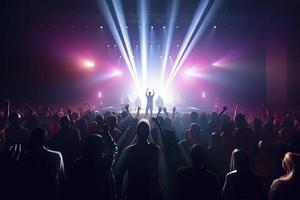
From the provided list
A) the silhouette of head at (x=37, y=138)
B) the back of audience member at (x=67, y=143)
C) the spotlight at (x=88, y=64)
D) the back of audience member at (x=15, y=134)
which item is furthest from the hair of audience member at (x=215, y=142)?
the spotlight at (x=88, y=64)

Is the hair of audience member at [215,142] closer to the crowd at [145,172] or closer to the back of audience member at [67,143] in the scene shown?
the crowd at [145,172]

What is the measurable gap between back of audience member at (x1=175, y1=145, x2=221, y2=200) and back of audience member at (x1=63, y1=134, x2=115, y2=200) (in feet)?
2.82

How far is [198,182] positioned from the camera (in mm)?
3338

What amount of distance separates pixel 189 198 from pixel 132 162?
2.59 ft

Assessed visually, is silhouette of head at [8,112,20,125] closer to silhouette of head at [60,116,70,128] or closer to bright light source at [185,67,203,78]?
Answer: silhouette of head at [60,116,70,128]

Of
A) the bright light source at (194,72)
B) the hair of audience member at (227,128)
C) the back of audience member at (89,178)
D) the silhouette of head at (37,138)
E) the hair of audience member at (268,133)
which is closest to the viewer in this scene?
the back of audience member at (89,178)

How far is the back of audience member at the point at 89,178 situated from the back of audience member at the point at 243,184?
1.38m

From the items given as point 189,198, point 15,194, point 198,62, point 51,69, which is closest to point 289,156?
point 189,198

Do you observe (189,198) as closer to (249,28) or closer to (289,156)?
(289,156)

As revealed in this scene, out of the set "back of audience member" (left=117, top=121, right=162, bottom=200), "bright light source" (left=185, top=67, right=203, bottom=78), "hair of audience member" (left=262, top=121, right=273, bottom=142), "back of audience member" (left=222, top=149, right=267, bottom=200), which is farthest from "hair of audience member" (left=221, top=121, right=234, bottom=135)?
"bright light source" (left=185, top=67, right=203, bottom=78)

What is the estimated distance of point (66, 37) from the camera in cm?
1912

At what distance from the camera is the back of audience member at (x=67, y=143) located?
5.43m

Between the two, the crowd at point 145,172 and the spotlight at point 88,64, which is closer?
the crowd at point 145,172

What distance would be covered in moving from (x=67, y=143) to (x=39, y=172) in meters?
1.59
